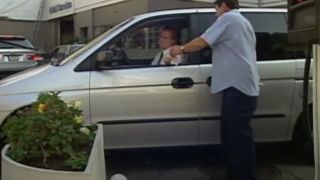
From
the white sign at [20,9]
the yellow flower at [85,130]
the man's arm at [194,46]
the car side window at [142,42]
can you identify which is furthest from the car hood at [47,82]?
the white sign at [20,9]

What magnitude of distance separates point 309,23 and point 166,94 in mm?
2404

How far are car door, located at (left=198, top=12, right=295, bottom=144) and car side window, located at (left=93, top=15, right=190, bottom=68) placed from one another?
253 mm

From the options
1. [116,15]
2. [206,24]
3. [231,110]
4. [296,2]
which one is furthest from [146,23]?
[116,15]

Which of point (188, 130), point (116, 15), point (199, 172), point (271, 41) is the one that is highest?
point (116, 15)

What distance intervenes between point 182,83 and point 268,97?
94 cm

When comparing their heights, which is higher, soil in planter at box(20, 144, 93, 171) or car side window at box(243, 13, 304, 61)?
car side window at box(243, 13, 304, 61)

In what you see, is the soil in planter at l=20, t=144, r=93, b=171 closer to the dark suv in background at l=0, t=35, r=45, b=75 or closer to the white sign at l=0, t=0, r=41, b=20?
the dark suv in background at l=0, t=35, r=45, b=75

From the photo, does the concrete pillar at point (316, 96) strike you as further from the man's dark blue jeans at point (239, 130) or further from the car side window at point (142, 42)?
the car side window at point (142, 42)

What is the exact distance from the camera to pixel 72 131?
3.60 meters

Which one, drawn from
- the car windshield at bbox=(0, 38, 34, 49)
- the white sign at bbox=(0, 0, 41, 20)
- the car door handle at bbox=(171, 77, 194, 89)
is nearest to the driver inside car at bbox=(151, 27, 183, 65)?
the car door handle at bbox=(171, 77, 194, 89)

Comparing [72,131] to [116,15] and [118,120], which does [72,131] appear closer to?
[118,120]

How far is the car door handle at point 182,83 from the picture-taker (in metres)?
5.80

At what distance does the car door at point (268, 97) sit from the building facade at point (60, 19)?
17.0 meters

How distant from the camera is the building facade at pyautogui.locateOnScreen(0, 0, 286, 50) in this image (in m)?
24.9
